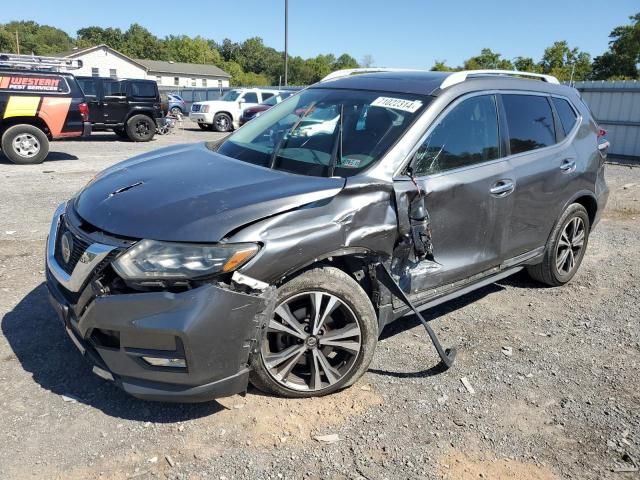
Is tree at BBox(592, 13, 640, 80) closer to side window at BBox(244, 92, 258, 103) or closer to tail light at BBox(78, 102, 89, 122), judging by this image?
side window at BBox(244, 92, 258, 103)

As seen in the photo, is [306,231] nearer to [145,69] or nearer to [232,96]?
[232,96]

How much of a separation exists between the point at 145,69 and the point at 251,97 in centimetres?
5300

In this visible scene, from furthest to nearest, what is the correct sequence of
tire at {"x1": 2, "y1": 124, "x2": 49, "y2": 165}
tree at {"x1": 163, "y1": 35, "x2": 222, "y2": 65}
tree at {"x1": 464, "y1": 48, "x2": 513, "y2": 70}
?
tree at {"x1": 163, "y1": 35, "x2": 222, "y2": 65} → tree at {"x1": 464, "y1": 48, "x2": 513, "y2": 70} → tire at {"x1": 2, "y1": 124, "x2": 49, "y2": 165}

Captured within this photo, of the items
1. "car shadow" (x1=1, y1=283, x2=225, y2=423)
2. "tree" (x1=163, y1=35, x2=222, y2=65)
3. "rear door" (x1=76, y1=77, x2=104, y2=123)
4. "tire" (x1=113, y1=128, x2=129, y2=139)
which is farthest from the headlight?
"tree" (x1=163, y1=35, x2=222, y2=65)

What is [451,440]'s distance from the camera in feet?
9.29

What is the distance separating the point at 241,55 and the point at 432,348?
12537 cm

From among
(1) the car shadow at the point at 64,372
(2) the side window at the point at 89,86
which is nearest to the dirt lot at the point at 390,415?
(1) the car shadow at the point at 64,372

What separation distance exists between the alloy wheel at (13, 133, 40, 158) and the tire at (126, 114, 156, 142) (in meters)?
5.25

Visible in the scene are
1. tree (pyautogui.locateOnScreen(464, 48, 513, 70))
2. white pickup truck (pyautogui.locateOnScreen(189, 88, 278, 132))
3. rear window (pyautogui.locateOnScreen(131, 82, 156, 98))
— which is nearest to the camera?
rear window (pyautogui.locateOnScreen(131, 82, 156, 98))

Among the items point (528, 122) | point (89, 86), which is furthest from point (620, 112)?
point (89, 86)

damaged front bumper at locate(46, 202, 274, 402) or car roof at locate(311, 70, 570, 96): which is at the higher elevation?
car roof at locate(311, 70, 570, 96)

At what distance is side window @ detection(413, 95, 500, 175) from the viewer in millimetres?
3455

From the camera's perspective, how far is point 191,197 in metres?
2.90

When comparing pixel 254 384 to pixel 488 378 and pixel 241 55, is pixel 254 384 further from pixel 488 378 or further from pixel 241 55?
pixel 241 55
